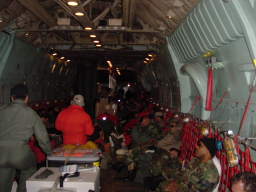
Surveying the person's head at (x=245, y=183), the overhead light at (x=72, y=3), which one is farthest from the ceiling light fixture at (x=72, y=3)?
the person's head at (x=245, y=183)

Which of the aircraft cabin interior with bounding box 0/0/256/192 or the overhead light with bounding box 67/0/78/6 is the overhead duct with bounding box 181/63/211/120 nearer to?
the aircraft cabin interior with bounding box 0/0/256/192

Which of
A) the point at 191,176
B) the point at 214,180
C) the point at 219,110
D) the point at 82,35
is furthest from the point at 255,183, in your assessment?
the point at 82,35

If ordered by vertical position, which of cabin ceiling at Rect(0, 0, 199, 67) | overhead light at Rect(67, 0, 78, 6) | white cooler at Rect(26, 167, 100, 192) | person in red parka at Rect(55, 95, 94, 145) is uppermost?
cabin ceiling at Rect(0, 0, 199, 67)

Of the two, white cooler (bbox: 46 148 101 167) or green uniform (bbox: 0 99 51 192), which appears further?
white cooler (bbox: 46 148 101 167)

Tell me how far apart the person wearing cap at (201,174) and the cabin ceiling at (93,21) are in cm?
209

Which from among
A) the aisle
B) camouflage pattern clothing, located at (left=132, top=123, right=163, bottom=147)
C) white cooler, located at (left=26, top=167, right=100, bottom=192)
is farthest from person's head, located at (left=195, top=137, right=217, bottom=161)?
camouflage pattern clothing, located at (left=132, top=123, right=163, bottom=147)

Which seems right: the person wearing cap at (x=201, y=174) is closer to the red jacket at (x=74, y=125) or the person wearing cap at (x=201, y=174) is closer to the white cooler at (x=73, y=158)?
the white cooler at (x=73, y=158)

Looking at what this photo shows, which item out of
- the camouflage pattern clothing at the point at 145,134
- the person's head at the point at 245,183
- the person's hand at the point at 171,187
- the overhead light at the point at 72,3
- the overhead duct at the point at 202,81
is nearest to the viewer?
the person's head at the point at 245,183

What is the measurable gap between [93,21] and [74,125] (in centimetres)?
242

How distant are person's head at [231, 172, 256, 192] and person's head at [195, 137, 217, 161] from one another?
1.13 m

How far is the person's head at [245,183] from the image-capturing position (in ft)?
9.76

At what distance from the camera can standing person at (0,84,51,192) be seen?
469 centimetres

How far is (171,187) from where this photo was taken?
4691mm

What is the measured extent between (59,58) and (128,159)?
26.8 feet
